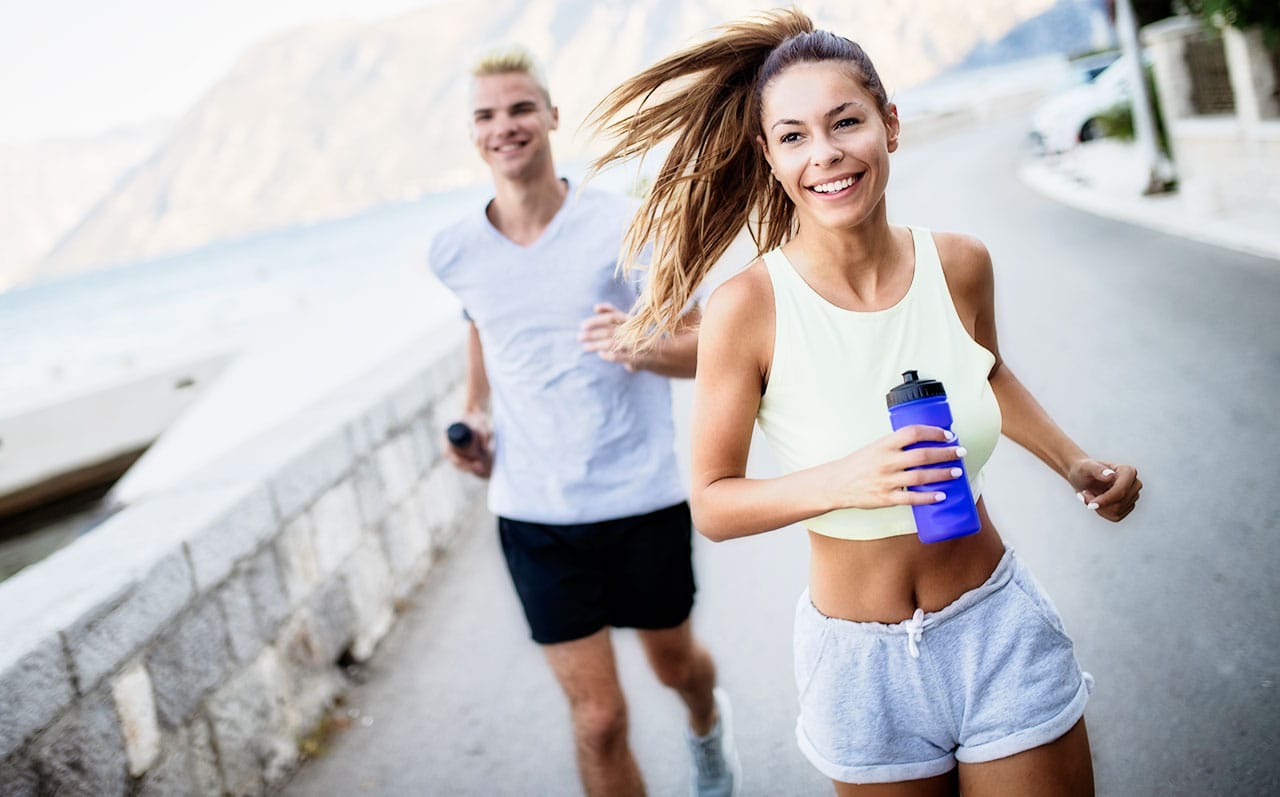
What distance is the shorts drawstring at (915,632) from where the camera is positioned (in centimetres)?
215

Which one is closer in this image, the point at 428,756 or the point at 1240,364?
the point at 428,756

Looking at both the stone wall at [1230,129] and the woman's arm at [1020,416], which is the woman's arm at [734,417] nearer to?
the woman's arm at [1020,416]

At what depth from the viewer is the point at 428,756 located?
4492 mm

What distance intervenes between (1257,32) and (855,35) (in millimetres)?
12715

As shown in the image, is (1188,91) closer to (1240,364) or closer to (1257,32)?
(1257,32)

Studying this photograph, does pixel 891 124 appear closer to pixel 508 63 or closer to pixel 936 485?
pixel 936 485

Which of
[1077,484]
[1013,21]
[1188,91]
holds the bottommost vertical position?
[1013,21]

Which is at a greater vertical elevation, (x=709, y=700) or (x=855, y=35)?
(x=855, y=35)

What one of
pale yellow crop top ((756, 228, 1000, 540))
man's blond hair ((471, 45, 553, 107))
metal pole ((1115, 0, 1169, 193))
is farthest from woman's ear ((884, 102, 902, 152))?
metal pole ((1115, 0, 1169, 193))

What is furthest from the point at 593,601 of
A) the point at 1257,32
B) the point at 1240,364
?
the point at 1257,32

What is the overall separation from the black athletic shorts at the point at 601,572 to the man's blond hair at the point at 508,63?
4.63ft

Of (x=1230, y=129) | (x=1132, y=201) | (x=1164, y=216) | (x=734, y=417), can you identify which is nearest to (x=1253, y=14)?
(x=1230, y=129)

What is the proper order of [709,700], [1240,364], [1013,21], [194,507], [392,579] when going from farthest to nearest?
1. [1013,21]
2. [1240,364]
3. [392,579]
4. [194,507]
5. [709,700]

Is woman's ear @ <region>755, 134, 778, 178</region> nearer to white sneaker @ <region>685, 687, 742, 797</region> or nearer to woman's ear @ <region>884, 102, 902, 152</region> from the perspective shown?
woman's ear @ <region>884, 102, 902, 152</region>
